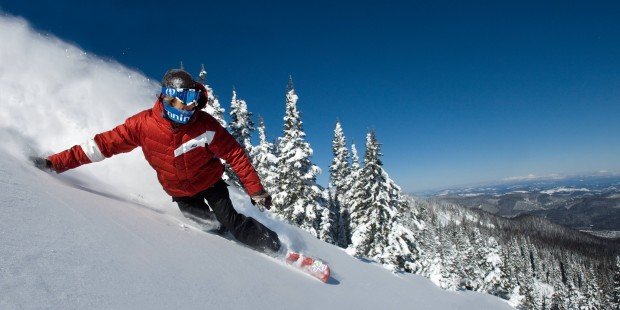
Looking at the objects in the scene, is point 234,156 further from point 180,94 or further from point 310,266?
point 310,266

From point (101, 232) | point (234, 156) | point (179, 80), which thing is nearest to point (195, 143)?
point (234, 156)

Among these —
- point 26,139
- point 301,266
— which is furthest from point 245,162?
point 26,139

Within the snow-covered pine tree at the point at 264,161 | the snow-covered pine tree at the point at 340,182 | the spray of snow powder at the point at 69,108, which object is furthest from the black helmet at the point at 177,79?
the snow-covered pine tree at the point at 340,182

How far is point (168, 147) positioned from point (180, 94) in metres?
0.69

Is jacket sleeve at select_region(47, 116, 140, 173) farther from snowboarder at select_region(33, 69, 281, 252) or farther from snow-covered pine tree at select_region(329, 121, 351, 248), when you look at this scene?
snow-covered pine tree at select_region(329, 121, 351, 248)

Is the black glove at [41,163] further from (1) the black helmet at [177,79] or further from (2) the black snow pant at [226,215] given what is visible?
(1) the black helmet at [177,79]

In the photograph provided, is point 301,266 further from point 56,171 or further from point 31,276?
point 31,276

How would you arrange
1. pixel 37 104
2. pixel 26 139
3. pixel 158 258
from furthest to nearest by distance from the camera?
pixel 37 104 < pixel 26 139 < pixel 158 258

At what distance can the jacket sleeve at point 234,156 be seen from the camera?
484 centimetres

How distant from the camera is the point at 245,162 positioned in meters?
5.08

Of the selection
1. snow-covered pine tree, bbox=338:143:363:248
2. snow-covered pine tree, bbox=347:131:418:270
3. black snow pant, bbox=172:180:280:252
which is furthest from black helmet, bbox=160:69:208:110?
snow-covered pine tree, bbox=338:143:363:248

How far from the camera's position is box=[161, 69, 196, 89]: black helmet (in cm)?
424

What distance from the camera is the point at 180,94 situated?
423 centimetres

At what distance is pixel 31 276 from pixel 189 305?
3.14 ft
